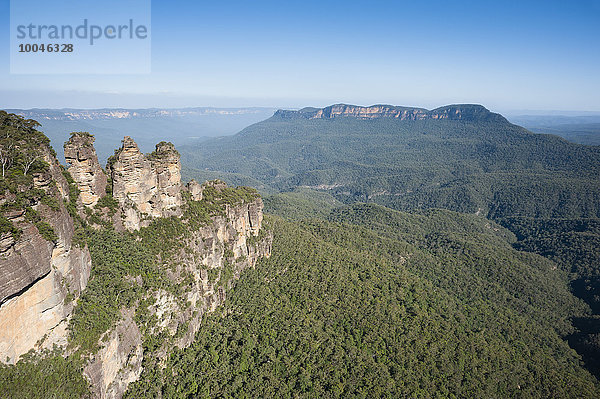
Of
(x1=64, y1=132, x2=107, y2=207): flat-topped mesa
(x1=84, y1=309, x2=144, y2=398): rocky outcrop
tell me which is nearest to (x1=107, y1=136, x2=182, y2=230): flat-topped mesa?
(x1=64, y1=132, x2=107, y2=207): flat-topped mesa

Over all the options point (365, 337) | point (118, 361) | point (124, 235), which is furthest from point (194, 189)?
point (365, 337)

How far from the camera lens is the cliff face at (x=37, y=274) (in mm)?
19469

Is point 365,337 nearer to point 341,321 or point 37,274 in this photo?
point 341,321

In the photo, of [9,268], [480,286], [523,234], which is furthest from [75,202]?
[523,234]

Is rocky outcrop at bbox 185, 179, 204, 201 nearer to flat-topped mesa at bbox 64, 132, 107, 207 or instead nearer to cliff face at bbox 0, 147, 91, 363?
flat-topped mesa at bbox 64, 132, 107, 207

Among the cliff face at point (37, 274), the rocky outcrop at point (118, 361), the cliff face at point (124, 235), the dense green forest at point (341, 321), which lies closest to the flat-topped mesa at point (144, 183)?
the cliff face at point (124, 235)

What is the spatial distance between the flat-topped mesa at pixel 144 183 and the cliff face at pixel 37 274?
8.11m

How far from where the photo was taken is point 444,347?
42844mm

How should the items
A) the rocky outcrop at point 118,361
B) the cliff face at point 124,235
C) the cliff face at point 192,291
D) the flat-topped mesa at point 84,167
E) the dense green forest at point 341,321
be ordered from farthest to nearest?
the flat-topped mesa at point 84,167
the dense green forest at point 341,321
the cliff face at point 192,291
the rocky outcrop at point 118,361
the cliff face at point 124,235

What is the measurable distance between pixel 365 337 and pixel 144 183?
107 feet

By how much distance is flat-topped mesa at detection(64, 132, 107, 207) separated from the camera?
30.5 m

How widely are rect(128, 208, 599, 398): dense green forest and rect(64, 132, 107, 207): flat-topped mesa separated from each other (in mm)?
18215

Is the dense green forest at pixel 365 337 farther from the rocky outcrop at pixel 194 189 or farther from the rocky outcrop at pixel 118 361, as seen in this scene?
the rocky outcrop at pixel 194 189

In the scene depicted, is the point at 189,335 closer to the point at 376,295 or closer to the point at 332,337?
the point at 332,337
